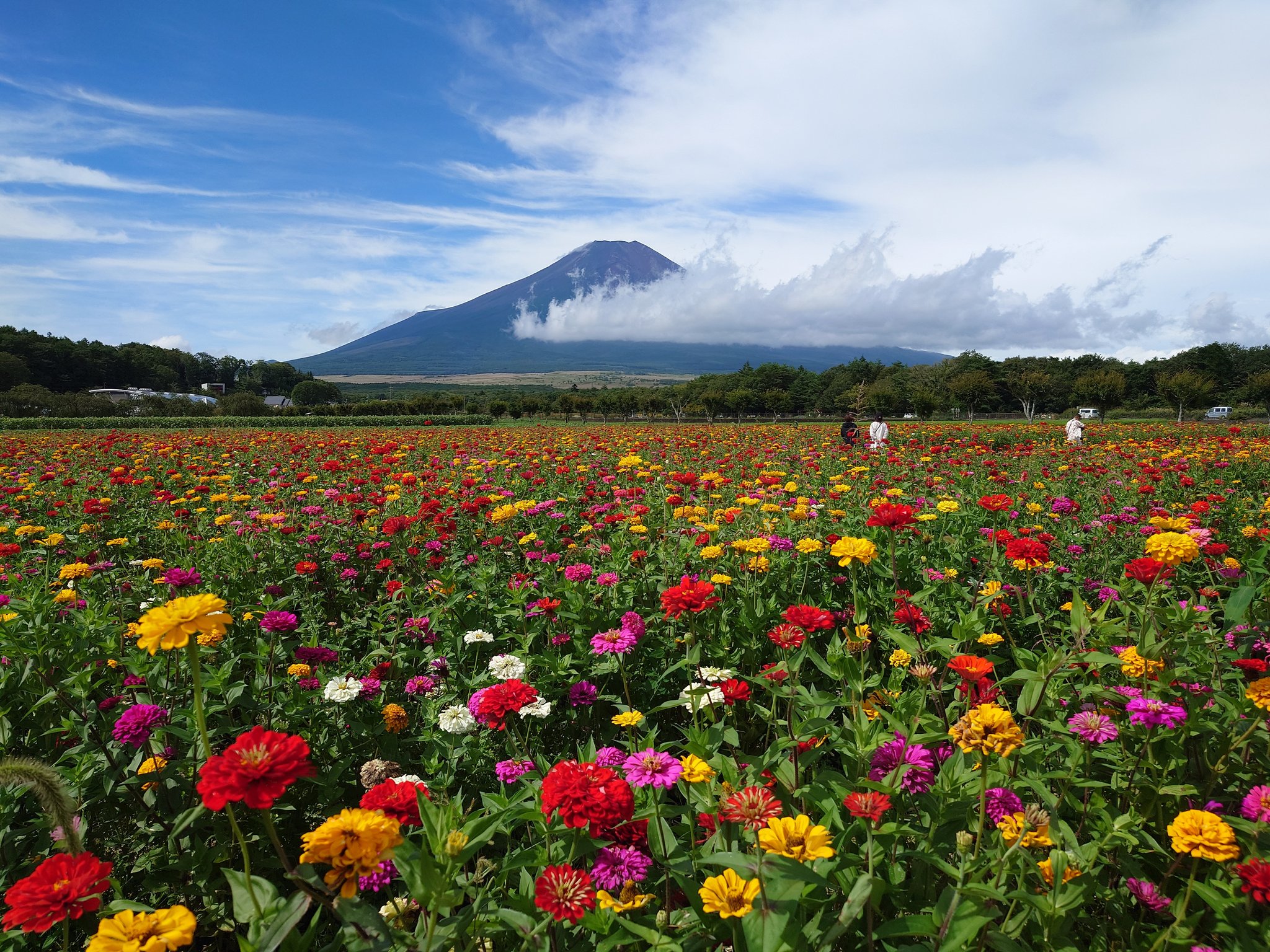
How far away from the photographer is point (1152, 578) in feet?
7.52

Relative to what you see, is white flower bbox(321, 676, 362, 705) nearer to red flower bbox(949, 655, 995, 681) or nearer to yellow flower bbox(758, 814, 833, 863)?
yellow flower bbox(758, 814, 833, 863)

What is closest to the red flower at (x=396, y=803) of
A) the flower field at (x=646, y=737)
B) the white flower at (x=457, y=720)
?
the flower field at (x=646, y=737)

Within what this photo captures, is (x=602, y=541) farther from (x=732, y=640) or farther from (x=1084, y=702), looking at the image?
(x=1084, y=702)

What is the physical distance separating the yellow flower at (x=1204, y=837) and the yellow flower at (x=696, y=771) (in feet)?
4.00

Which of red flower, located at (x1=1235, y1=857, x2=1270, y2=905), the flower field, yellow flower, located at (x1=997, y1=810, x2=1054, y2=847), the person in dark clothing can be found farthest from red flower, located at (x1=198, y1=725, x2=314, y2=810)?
the person in dark clothing

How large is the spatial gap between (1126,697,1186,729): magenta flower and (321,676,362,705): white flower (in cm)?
307

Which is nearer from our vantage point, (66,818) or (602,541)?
(66,818)

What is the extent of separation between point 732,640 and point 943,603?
1.44m

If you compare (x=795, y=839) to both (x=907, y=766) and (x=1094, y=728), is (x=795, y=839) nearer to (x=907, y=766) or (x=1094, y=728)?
(x=907, y=766)

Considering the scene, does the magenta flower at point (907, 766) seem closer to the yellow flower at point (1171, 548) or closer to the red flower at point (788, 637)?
the red flower at point (788, 637)

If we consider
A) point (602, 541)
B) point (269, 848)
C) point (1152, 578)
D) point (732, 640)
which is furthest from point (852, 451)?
point (269, 848)

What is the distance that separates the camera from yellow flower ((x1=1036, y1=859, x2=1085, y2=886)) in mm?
1573

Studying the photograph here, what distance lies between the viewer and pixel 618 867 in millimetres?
1589

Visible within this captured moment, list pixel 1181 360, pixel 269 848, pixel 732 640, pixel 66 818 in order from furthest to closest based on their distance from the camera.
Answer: pixel 1181 360 < pixel 732 640 < pixel 269 848 < pixel 66 818
